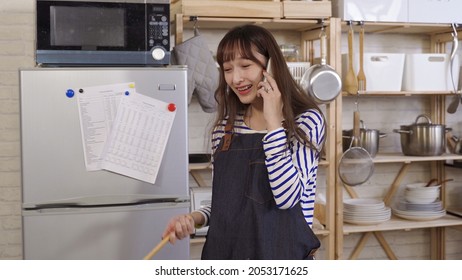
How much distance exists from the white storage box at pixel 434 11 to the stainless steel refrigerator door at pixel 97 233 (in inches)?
68.5

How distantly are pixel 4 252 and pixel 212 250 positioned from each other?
177 centimetres

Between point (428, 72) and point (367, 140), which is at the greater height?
point (428, 72)

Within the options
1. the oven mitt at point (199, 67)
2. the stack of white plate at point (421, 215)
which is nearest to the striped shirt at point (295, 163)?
the oven mitt at point (199, 67)

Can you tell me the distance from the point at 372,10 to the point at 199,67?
0.98m

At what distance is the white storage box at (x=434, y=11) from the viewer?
3289 millimetres

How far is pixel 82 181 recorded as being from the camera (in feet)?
7.49

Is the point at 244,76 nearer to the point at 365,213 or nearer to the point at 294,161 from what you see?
the point at 294,161

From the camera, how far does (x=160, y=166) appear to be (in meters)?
2.36

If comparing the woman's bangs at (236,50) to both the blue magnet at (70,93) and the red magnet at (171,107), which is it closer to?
the red magnet at (171,107)

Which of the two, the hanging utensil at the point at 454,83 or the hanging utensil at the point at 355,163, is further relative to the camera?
the hanging utensil at the point at 454,83

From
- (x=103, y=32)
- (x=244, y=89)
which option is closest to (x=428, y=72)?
(x=103, y=32)

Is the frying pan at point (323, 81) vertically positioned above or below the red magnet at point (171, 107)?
above
